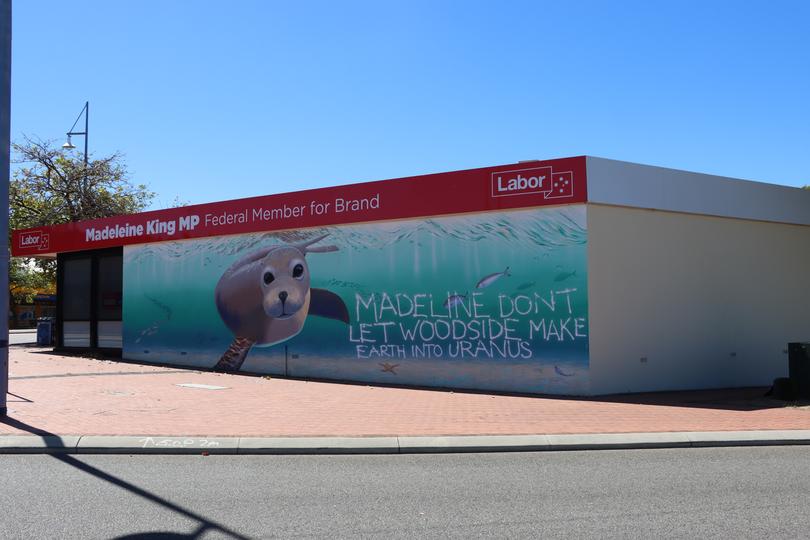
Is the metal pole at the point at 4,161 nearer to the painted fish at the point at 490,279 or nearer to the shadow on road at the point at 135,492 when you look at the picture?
the shadow on road at the point at 135,492

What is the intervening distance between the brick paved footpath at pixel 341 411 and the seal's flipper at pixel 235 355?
264 cm

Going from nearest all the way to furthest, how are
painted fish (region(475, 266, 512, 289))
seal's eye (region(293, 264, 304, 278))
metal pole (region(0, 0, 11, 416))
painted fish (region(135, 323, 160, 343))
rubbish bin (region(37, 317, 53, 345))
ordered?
metal pole (region(0, 0, 11, 416)), painted fish (region(475, 266, 512, 289)), seal's eye (region(293, 264, 304, 278)), painted fish (region(135, 323, 160, 343)), rubbish bin (region(37, 317, 53, 345))

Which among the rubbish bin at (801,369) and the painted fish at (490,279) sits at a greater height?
the painted fish at (490,279)

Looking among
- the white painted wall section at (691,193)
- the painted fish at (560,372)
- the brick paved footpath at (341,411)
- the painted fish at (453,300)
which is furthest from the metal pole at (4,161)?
the white painted wall section at (691,193)

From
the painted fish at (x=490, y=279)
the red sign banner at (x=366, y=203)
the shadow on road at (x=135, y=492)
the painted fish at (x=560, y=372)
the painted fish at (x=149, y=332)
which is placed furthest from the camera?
the painted fish at (x=149, y=332)

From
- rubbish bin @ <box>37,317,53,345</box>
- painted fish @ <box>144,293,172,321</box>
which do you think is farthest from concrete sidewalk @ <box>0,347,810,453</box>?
rubbish bin @ <box>37,317,53,345</box>

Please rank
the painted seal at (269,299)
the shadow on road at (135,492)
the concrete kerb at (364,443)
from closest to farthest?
the shadow on road at (135,492) → the concrete kerb at (364,443) → the painted seal at (269,299)

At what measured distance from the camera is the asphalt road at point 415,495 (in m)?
Answer: 5.67

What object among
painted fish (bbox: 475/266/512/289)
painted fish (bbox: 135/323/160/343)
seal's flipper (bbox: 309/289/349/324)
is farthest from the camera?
painted fish (bbox: 135/323/160/343)

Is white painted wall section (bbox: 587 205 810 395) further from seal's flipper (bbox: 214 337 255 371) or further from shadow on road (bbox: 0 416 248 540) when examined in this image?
seal's flipper (bbox: 214 337 255 371)

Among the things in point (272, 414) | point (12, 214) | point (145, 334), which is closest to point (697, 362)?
point (272, 414)

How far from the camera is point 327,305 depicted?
57.1 feet

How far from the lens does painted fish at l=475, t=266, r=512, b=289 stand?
14726mm

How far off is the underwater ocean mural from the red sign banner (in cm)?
26
